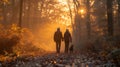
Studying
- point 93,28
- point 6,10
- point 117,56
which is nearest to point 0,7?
point 6,10

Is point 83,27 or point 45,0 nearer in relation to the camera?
point 45,0

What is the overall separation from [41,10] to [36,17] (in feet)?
6.80

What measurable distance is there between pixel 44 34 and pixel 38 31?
A: 18.7 ft

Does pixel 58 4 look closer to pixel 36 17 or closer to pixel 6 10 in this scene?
pixel 36 17

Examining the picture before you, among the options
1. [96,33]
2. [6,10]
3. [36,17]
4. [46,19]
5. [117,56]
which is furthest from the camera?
[46,19]

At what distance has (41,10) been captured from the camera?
61594mm

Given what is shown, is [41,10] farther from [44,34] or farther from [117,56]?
[117,56]

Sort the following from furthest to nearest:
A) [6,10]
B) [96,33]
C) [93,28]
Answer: [93,28]
[96,33]
[6,10]

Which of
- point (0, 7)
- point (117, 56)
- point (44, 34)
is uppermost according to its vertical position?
point (0, 7)

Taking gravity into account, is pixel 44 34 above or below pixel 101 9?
below

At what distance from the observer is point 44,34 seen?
67812 mm

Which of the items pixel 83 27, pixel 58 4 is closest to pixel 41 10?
pixel 58 4

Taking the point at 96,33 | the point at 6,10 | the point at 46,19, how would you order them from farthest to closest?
the point at 46,19 < the point at 96,33 < the point at 6,10

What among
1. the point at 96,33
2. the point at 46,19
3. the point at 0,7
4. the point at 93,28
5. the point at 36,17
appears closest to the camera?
the point at 0,7
